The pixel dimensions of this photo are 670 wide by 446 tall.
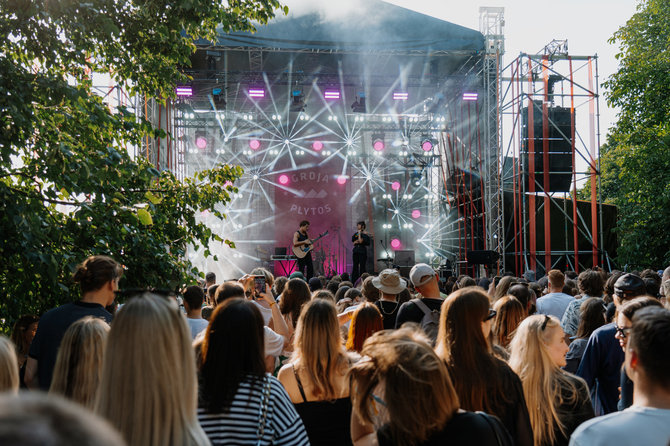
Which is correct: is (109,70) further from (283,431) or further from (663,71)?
(663,71)

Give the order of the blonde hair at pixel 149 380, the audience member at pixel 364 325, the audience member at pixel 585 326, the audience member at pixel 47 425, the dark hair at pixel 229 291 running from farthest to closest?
1. the audience member at pixel 585 326
2. the dark hair at pixel 229 291
3. the audience member at pixel 364 325
4. the blonde hair at pixel 149 380
5. the audience member at pixel 47 425

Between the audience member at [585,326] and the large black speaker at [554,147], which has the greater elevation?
the large black speaker at [554,147]

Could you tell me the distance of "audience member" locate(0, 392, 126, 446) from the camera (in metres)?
0.53

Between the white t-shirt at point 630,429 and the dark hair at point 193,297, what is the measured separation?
11.3ft

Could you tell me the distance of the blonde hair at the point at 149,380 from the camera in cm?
148

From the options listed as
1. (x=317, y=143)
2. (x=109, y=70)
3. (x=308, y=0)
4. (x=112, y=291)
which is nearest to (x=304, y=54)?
(x=308, y=0)

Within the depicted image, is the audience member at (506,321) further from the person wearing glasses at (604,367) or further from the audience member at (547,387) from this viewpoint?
the audience member at (547,387)

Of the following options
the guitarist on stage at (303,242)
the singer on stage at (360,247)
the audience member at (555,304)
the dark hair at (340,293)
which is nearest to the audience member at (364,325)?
the audience member at (555,304)

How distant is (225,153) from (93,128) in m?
16.1

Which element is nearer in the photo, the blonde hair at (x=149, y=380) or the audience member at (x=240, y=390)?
the blonde hair at (x=149, y=380)

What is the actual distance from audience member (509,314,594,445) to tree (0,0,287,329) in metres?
2.54

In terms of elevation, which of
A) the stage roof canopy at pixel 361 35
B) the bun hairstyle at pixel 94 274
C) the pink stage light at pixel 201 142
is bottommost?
the bun hairstyle at pixel 94 274

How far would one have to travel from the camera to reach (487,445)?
176 cm

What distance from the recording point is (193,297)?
4.67 meters
